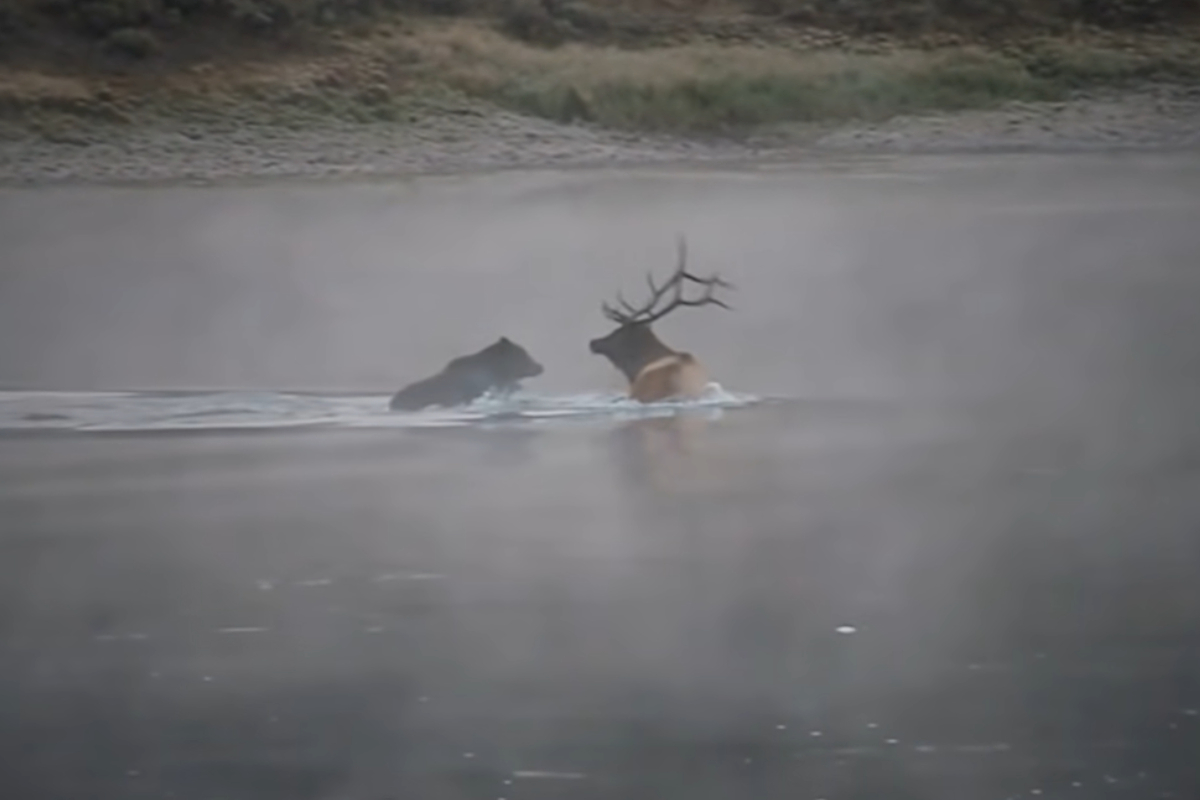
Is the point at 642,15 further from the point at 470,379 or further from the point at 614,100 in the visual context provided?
the point at 470,379

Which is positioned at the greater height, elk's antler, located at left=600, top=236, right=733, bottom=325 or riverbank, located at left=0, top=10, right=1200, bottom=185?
riverbank, located at left=0, top=10, right=1200, bottom=185

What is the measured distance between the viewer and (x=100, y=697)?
3133 millimetres

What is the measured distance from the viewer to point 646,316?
331cm

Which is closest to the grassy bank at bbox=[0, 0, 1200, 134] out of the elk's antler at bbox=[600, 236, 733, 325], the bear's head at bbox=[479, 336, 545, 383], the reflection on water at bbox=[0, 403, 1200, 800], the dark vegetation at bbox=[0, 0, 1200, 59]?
the dark vegetation at bbox=[0, 0, 1200, 59]

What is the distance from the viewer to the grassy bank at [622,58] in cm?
334

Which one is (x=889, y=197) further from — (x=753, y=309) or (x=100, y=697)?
(x=100, y=697)

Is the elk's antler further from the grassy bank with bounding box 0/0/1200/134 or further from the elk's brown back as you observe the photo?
the grassy bank with bounding box 0/0/1200/134

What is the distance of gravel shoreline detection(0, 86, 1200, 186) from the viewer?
3.33 metres

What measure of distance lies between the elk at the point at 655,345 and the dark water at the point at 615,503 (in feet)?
0.10

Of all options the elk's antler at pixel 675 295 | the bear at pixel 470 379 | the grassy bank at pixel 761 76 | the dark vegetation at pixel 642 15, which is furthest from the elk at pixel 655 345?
the dark vegetation at pixel 642 15

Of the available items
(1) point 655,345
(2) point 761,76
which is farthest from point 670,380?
(2) point 761,76

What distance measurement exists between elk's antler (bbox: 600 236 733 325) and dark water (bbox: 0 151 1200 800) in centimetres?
3

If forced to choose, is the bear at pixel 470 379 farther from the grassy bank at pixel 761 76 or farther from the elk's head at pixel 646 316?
the grassy bank at pixel 761 76

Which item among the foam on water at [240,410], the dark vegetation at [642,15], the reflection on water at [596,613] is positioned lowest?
the reflection on water at [596,613]
